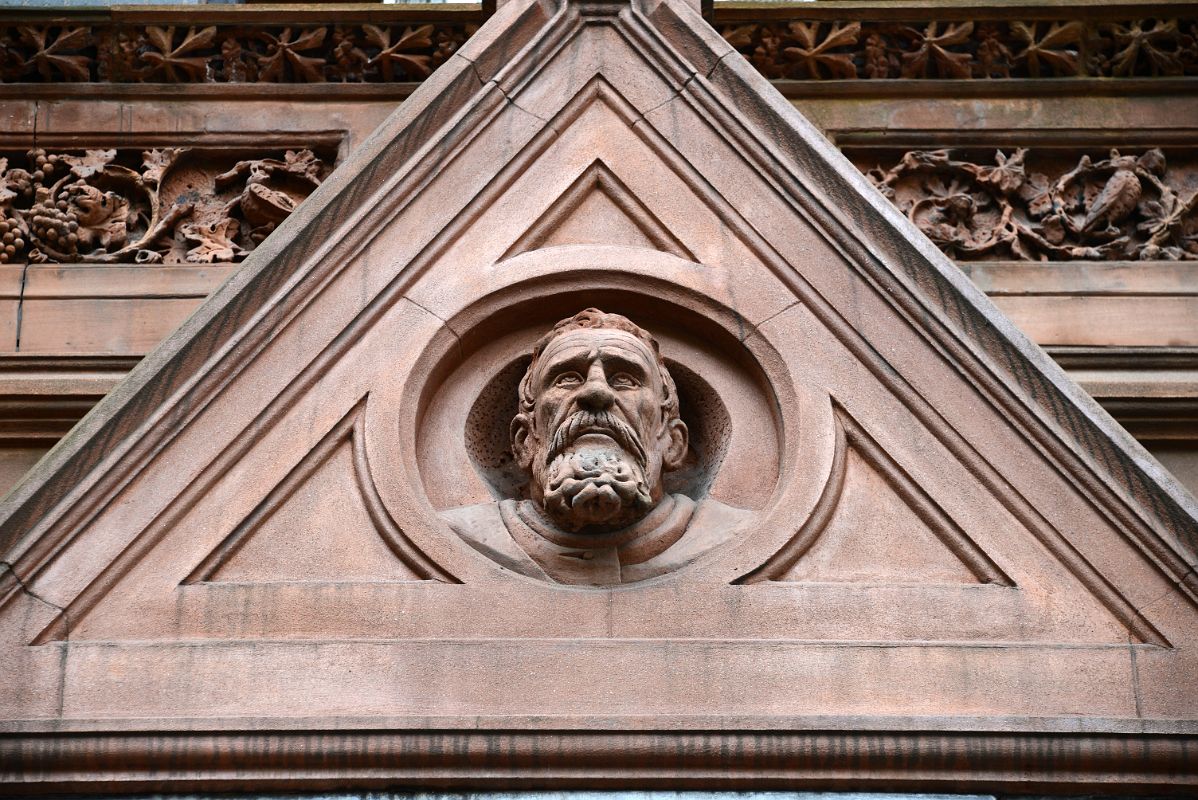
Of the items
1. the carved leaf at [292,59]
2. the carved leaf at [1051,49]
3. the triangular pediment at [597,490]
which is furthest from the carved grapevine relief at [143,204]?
the carved leaf at [1051,49]

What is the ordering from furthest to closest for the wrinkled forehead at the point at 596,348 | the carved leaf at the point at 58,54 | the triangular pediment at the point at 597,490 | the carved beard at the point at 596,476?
1. the carved leaf at the point at 58,54
2. the wrinkled forehead at the point at 596,348
3. the carved beard at the point at 596,476
4. the triangular pediment at the point at 597,490

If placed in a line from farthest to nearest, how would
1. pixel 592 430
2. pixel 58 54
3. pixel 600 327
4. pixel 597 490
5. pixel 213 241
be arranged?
pixel 58 54
pixel 213 241
pixel 600 327
pixel 592 430
pixel 597 490

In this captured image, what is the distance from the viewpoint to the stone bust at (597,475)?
7441mm

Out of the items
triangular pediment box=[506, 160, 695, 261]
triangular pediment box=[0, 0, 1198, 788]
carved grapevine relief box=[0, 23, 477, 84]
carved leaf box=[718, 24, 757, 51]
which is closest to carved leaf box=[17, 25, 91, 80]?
carved grapevine relief box=[0, 23, 477, 84]

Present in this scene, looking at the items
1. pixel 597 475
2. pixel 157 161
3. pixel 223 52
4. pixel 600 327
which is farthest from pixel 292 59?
pixel 597 475

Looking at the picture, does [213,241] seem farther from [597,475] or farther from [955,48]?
[955,48]

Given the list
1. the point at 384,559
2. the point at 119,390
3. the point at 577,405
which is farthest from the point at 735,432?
the point at 119,390

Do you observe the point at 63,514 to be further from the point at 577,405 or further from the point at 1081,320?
the point at 1081,320

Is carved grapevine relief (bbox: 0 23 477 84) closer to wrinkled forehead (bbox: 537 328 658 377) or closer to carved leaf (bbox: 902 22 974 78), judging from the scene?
carved leaf (bbox: 902 22 974 78)

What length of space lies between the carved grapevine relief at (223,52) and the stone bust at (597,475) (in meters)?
3.26

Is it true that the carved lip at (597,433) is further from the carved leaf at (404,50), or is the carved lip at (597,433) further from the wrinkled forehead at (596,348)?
the carved leaf at (404,50)

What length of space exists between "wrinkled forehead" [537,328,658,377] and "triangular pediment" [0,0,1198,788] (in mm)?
399

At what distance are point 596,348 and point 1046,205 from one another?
11.2ft

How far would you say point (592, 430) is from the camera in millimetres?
7492
